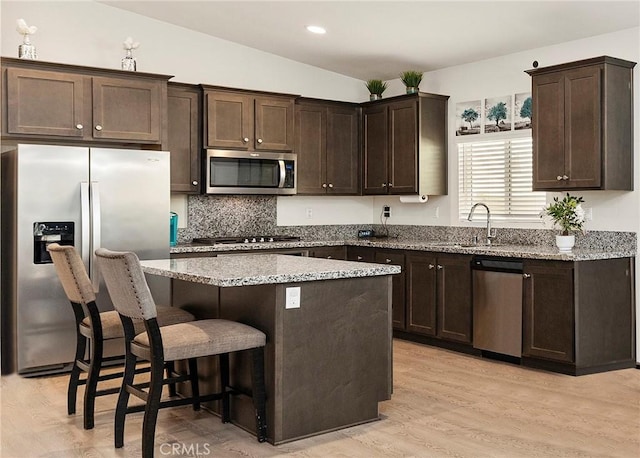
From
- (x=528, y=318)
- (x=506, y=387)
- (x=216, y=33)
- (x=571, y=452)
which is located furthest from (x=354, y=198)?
(x=571, y=452)

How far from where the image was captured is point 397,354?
5684 millimetres

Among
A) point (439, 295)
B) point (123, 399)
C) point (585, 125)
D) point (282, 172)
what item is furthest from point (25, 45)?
point (585, 125)

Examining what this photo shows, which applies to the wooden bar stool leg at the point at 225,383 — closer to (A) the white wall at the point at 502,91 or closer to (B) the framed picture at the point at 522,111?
(A) the white wall at the point at 502,91

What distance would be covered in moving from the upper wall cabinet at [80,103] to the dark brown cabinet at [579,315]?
3162 millimetres

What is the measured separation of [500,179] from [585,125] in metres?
1.22

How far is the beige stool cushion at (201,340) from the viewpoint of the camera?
10.7ft

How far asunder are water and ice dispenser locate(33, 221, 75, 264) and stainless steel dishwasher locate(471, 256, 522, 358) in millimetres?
3106

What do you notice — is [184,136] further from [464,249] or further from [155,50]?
[464,249]

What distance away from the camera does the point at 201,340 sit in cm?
331

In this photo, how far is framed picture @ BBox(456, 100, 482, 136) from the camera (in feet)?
21.2

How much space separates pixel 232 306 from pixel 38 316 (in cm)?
196

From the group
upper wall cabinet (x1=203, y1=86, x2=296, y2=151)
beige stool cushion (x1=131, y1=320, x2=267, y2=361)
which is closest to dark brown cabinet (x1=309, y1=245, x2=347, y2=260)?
upper wall cabinet (x1=203, y1=86, x2=296, y2=151)

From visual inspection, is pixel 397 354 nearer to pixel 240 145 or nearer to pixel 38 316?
pixel 240 145

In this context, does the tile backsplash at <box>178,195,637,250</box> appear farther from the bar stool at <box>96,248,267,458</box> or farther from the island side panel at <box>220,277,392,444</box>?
the bar stool at <box>96,248,267,458</box>
